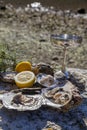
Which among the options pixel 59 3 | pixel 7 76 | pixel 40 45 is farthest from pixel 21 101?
pixel 59 3

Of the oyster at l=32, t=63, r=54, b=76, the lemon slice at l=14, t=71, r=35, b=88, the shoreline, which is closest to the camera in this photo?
the lemon slice at l=14, t=71, r=35, b=88

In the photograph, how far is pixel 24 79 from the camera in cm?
407

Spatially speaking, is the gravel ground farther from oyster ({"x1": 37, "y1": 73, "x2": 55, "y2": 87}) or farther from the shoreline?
the shoreline

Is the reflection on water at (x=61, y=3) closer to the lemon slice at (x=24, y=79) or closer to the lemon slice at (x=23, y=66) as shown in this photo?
the lemon slice at (x=23, y=66)

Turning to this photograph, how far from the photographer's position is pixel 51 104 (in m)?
3.76

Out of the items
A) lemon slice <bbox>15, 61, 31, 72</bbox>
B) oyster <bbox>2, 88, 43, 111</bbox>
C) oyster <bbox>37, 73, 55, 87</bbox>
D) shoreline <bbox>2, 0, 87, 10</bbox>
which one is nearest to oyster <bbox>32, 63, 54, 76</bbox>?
lemon slice <bbox>15, 61, 31, 72</bbox>

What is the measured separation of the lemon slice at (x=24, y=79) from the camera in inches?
158

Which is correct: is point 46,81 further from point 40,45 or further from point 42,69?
point 40,45

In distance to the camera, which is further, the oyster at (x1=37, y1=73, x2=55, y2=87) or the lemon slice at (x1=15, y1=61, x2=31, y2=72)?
the lemon slice at (x1=15, y1=61, x2=31, y2=72)

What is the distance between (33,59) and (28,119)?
3926mm

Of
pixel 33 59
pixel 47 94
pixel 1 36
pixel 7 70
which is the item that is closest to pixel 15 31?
pixel 1 36

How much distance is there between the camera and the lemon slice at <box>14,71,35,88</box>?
4.02 metres

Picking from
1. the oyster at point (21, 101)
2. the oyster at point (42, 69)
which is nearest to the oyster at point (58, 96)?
the oyster at point (21, 101)

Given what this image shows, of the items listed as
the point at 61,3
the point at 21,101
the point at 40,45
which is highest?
the point at 21,101
